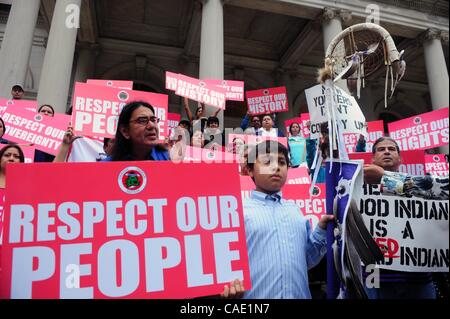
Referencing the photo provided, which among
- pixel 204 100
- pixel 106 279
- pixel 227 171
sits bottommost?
pixel 106 279

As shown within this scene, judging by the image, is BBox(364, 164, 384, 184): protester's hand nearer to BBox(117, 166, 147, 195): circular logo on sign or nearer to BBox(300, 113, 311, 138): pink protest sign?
BBox(117, 166, 147, 195): circular logo on sign

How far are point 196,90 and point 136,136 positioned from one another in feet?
15.7

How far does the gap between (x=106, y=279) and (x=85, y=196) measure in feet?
1.46

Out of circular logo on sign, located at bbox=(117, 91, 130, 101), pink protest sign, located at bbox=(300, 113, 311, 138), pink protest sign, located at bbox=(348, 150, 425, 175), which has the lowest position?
pink protest sign, located at bbox=(348, 150, 425, 175)

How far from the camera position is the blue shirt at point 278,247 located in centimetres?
191

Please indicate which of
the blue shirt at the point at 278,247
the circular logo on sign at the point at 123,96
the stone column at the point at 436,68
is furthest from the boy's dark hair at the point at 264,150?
the stone column at the point at 436,68

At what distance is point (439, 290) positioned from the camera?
2.38m

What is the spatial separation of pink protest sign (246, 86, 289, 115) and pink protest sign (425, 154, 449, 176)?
12.9ft

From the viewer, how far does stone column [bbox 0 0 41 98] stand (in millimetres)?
8000

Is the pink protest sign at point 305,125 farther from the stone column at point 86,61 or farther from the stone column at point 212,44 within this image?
the stone column at point 86,61

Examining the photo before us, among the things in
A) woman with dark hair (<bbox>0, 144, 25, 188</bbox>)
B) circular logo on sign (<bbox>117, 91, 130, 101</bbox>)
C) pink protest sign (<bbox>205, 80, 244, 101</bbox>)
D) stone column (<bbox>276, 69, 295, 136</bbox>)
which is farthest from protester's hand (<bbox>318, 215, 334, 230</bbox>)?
stone column (<bbox>276, 69, 295, 136</bbox>)

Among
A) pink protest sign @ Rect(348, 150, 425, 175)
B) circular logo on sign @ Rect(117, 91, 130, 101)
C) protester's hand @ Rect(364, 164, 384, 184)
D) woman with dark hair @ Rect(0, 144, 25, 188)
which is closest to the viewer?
protester's hand @ Rect(364, 164, 384, 184)
